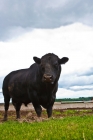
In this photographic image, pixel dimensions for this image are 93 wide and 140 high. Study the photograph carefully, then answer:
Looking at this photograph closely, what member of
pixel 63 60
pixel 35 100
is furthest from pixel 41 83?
pixel 63 60

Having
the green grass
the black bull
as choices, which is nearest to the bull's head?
the black bull

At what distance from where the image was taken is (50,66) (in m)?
11.7

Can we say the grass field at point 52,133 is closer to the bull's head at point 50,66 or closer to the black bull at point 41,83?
the bull's head at point 50,66

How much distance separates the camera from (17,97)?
13.8 m

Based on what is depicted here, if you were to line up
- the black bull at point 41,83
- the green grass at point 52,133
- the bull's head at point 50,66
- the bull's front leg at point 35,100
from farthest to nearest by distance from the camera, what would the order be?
1. the bull's front leg at point 35,100
2. the black bull at point 41,83
3. the bull's head at point 50,66
4. the green grass at point 52,133

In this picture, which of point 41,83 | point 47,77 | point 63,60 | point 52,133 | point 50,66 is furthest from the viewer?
point 63,60

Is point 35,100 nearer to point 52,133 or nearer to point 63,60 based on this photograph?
point 63,60

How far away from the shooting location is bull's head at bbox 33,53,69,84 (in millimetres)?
11266

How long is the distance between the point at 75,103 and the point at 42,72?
58.2 ft

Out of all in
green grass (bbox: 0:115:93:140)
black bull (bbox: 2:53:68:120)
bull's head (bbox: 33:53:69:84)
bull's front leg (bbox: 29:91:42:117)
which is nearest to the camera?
green grass (bbox: 0:115:93:140)

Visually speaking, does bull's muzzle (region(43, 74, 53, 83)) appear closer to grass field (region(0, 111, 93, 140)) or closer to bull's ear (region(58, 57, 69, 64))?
bull's ear (region(58, 57, 69, 64))

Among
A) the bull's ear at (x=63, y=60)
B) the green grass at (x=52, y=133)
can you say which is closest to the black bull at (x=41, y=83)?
the bull's ear at (x=63, y=60)

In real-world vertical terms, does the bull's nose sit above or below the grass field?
above

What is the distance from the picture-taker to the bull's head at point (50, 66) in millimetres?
11266
